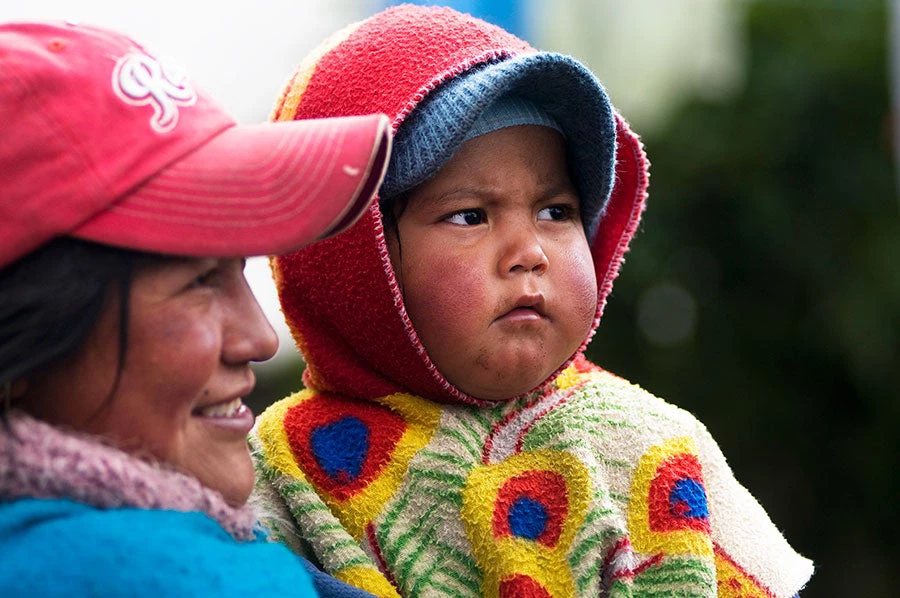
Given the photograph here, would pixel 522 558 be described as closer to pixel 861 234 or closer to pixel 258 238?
pixel 258 238

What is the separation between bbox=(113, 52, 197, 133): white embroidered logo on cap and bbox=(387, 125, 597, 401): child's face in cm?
55

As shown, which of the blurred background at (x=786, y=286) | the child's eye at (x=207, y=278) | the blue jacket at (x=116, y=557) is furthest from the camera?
the blurred background at (x=786, y=286)

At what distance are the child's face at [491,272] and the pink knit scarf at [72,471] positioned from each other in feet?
2.10

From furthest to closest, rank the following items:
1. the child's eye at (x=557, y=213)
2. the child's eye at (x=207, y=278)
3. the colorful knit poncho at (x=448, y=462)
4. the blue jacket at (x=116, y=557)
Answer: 1. the child's eye at (x=557, y=213)
2. the colorful knit poncho at (x=448, y=462)
3. the child's eye at (x=207, y=278)
4. the blue jacket at (x=116, y=557)

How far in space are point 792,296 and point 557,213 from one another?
24.1ft

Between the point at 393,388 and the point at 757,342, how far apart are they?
24.3ft

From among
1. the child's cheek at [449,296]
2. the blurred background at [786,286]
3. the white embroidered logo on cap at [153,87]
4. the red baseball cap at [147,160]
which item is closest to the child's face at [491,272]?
the child's cheek at [449,296]

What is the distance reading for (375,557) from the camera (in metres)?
2.09

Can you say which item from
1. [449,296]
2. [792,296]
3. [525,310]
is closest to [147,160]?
[449,296]

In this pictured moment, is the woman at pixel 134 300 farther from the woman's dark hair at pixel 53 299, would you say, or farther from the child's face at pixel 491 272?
the child's face at pixel 491 272

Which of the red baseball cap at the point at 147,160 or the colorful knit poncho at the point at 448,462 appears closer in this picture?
the red baseball cap at the point at 147,160

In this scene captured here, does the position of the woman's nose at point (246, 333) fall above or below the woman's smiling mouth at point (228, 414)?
above

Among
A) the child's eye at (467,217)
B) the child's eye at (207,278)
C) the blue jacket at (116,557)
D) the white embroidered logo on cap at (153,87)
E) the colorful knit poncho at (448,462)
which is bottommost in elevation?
the colorful knit poncho at (448,462)

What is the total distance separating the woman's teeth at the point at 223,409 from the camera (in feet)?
5.61
